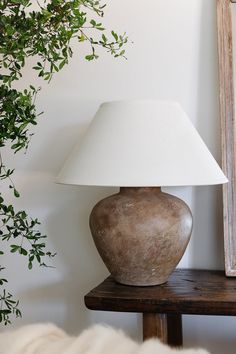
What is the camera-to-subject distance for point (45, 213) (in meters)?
1.68

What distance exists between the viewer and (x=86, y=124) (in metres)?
1.63

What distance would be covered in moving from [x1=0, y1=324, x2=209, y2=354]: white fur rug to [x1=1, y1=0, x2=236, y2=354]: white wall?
95cm

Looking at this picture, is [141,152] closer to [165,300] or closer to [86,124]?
[165,300]

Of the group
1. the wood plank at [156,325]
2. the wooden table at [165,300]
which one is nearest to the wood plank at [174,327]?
the wooden table at [165,300]

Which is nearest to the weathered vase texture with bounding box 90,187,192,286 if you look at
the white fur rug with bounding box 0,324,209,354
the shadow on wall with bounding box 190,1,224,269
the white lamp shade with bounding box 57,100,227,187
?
the white lamp shade with bounding box 57,100,227,187

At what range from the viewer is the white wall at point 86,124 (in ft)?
5.02

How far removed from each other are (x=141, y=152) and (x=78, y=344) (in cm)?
64

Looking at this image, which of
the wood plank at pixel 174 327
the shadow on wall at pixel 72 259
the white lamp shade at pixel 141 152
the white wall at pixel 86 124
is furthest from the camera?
the shadow on wall at pixel 72 259

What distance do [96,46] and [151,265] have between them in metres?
0.73

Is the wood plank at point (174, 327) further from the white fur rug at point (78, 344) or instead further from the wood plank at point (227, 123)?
the white fur rug at point (78, 344)

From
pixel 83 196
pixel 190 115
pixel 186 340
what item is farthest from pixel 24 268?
pixel 190 115

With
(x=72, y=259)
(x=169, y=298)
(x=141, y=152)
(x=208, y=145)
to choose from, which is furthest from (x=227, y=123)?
(x=72, y=259)

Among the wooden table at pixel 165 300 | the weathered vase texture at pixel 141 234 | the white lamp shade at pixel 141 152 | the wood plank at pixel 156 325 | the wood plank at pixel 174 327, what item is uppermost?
the white lamp shade at pixel 141 152

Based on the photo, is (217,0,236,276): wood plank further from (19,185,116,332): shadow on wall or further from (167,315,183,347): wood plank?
(19,185,116,332): shadow on wall
